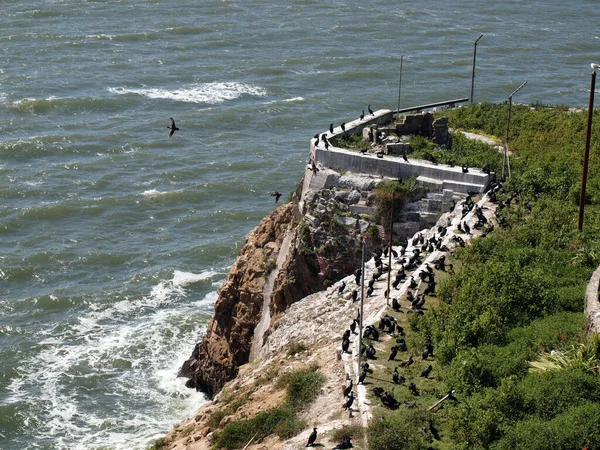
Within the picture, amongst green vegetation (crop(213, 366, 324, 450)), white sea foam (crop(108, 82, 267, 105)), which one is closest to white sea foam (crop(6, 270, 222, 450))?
green vegetation (crop(213, 366, 324, 450))

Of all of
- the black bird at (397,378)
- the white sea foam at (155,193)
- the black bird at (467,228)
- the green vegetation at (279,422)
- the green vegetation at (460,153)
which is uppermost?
the green vegetation at (460,153)

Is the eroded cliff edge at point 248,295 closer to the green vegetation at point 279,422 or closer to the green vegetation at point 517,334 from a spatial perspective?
the green vegetation at point 517,334

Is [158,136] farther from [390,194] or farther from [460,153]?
[390,194]

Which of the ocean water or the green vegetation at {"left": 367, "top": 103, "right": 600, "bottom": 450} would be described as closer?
the green vegetation at {"left": 367, "top": 103, "right": 600, "bottom": 450}

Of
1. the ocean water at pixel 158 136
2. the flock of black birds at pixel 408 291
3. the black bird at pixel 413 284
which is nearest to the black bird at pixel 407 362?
the flock of black birds at pixel 408 291

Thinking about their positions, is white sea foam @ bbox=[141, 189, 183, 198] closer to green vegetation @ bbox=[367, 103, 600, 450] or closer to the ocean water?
the ocean water

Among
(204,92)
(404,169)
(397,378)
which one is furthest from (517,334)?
(204,92)
